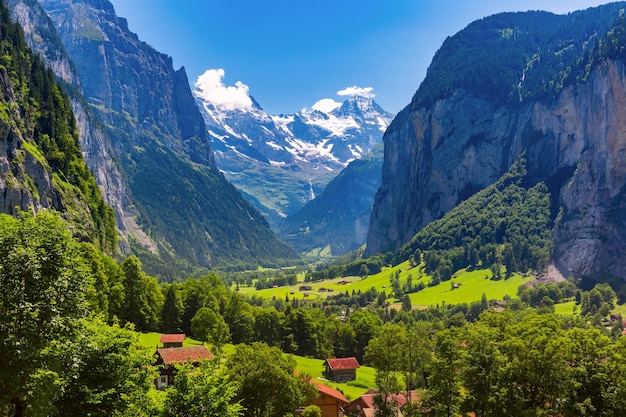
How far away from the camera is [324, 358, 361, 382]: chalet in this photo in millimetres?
96562

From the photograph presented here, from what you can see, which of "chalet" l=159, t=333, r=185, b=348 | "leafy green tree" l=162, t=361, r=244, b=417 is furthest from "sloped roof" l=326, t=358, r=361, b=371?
"leafy green tree" l=162, t=361, r=244, b=417

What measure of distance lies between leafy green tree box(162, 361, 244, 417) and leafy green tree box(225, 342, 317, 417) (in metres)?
18.5

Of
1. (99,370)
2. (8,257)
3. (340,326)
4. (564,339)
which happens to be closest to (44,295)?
(8,257)

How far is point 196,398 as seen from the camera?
28.8 metres

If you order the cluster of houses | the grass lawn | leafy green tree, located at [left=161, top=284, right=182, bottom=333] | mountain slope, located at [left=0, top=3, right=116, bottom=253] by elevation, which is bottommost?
the cluster of houses

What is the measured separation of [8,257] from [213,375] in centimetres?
1446

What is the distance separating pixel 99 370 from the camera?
28.0 metres

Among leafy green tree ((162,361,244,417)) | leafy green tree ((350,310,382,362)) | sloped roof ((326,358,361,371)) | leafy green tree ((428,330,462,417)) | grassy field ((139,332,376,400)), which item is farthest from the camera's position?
leafy green tree ((350,310,382,362))

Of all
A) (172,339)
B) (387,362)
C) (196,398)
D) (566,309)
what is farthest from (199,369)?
(566,309)

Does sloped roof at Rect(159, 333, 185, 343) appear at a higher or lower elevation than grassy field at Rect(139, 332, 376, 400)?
higher

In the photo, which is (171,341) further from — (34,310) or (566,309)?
(566,309)

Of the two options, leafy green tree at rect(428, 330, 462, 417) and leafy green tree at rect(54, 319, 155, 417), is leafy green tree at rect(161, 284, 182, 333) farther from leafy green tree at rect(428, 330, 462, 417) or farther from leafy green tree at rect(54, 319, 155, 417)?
leafy green tree at rect(54, 319, 155, 417)

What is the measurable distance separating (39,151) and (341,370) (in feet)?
273

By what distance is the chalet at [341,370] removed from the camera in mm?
96562
